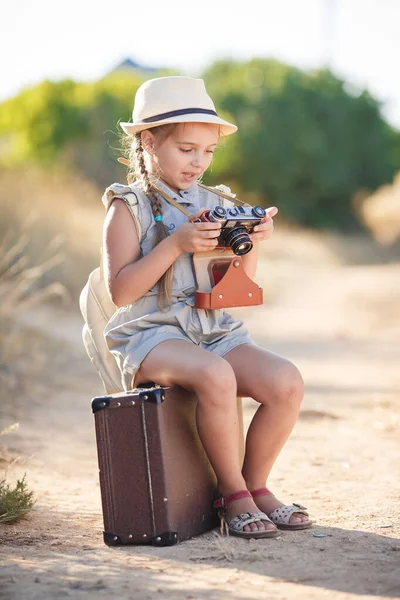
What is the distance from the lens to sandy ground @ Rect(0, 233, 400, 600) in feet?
9.95

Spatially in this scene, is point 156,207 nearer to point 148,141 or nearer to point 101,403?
point 148,141

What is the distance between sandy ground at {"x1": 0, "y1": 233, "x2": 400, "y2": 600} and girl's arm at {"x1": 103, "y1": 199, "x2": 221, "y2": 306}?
3.24 ft

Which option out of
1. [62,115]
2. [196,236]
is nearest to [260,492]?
[196,236]

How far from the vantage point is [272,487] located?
4.68 m

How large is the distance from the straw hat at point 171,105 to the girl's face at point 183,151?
0.20 ft

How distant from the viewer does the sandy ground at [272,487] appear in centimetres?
303

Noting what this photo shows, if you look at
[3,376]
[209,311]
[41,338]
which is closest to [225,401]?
[209,311]

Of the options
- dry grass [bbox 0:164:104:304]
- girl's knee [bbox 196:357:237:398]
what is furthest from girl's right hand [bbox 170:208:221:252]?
dry grass [bbox 0:164:104:304]

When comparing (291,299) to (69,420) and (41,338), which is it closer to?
(41,338)

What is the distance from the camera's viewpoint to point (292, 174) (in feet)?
95.3

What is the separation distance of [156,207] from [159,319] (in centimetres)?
46

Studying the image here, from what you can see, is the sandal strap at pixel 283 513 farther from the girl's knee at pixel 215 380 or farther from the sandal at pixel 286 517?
the girl's knee at pixel 215 380

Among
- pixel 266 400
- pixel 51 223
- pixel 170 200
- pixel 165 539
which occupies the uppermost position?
pixel 51 223

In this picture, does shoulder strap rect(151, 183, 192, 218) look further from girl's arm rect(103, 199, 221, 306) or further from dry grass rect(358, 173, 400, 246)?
dry grass rect(358, 173, 400, 246)
